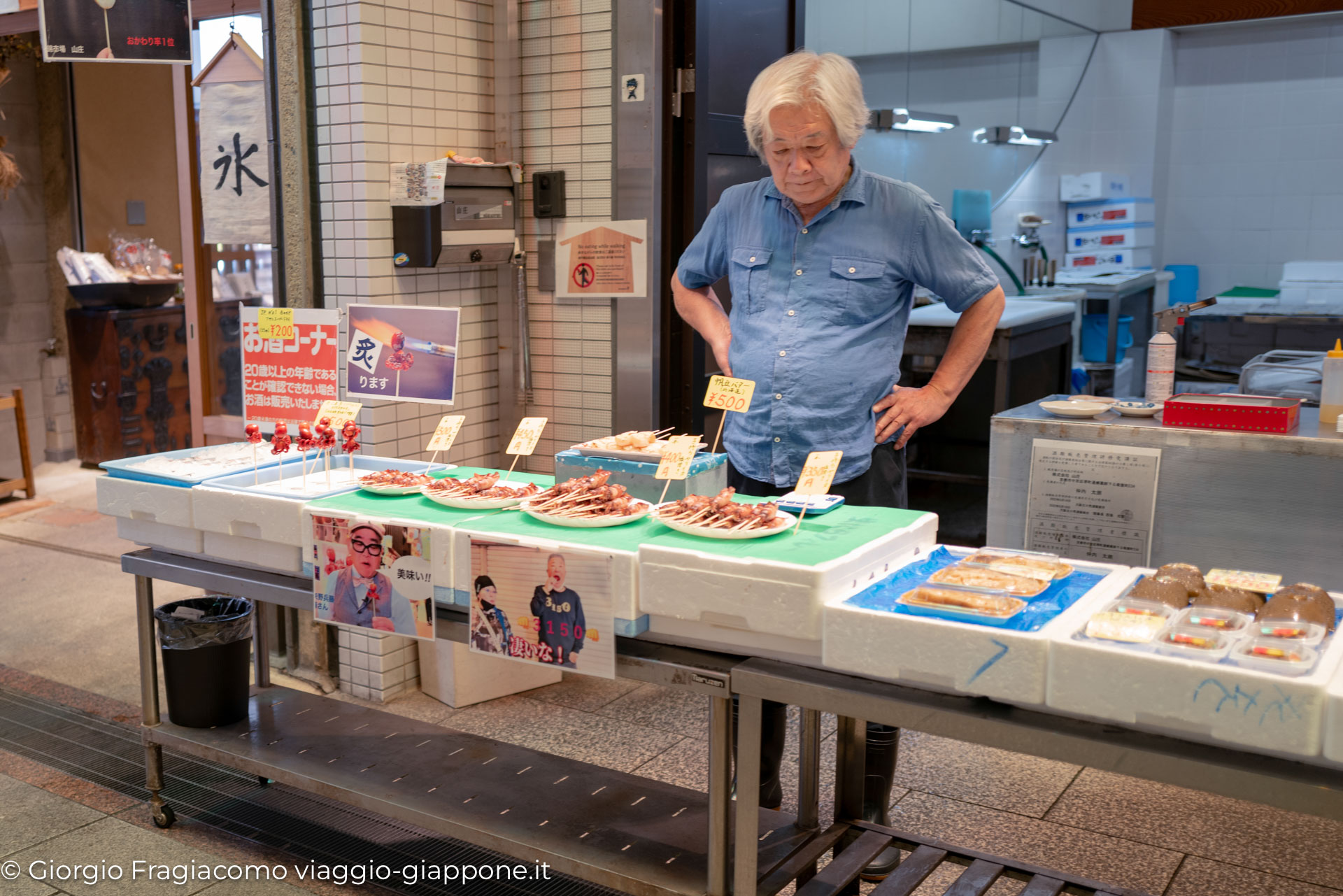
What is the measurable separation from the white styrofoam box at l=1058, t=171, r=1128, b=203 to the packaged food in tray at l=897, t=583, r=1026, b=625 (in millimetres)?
7780

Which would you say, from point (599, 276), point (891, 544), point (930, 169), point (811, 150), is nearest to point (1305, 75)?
point (930, 169)

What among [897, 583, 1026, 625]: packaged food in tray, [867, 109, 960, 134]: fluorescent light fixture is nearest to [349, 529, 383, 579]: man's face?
[897, 583, 1026, 625]: packaged food in tray

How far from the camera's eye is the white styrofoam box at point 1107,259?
866 cm

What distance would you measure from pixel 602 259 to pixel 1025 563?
92.2 inches

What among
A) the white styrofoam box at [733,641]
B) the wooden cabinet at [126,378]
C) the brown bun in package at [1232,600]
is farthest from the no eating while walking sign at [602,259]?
the wooden cabinet at [126,378]

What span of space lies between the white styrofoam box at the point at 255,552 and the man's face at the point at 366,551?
0.23 metres

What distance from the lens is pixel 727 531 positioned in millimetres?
1971

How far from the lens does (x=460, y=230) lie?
3.76 metres

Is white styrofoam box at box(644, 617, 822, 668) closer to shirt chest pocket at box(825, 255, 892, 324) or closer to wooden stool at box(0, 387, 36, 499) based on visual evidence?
shirt chest pocket at box(825, 255, 892, 324)

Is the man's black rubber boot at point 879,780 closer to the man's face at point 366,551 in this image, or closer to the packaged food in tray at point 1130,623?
the packaged food in tray at point 1130,623

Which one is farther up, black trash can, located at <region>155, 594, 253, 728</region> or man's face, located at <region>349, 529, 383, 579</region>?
man's face, located at <region>349, 529, 383, 579</region>

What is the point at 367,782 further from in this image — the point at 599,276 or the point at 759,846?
the point at 599,276

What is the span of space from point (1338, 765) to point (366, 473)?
2.06 meters

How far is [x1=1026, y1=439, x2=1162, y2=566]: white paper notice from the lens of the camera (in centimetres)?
321
